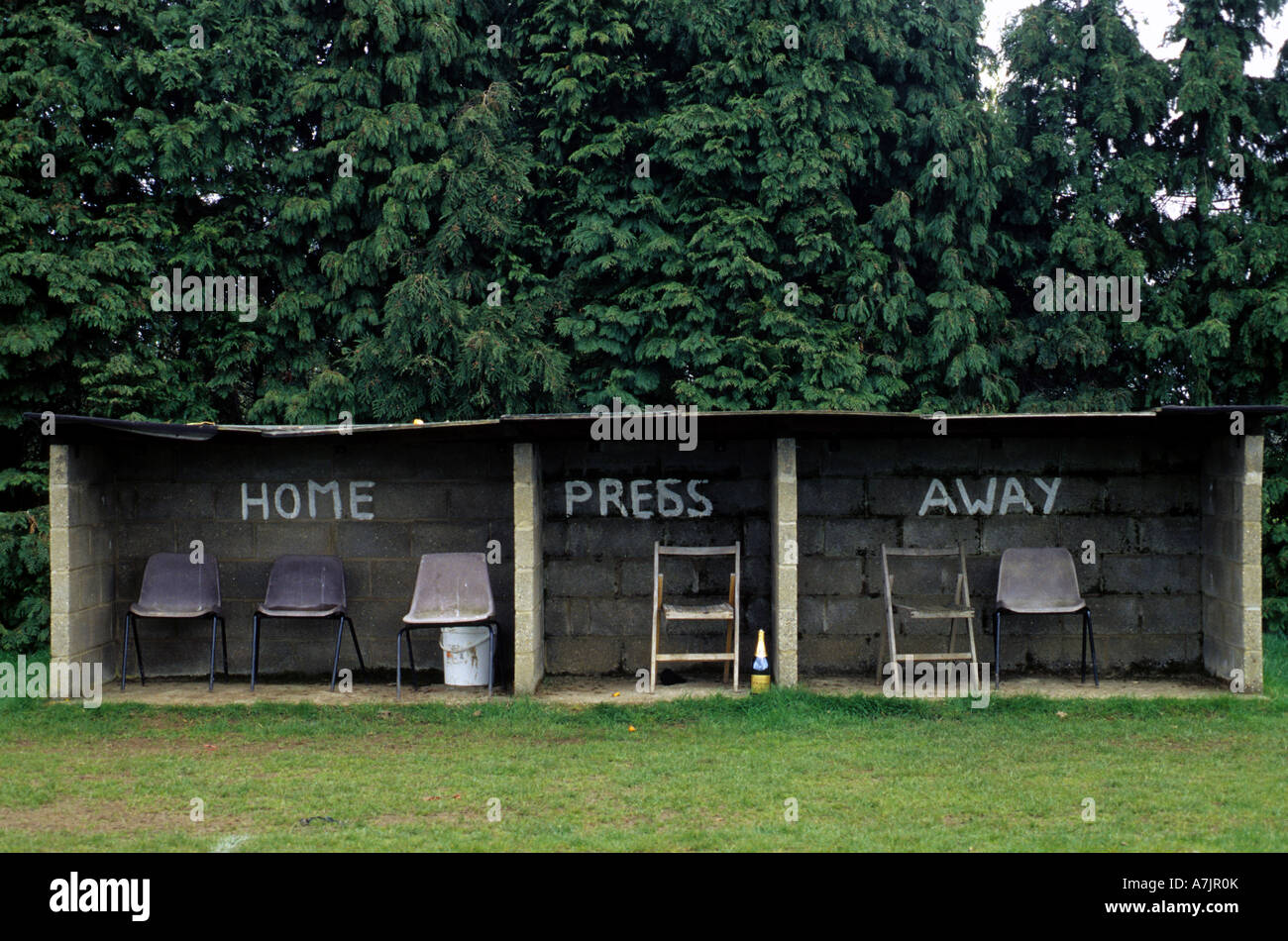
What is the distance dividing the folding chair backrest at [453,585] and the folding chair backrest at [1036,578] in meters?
3.65

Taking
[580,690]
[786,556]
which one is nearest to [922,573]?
[786,556]

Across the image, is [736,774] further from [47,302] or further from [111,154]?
[111,154]

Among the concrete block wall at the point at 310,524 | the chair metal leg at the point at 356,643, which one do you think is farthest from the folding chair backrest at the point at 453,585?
the chair metal leg at the point at 356,643

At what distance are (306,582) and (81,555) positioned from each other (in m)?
1.55

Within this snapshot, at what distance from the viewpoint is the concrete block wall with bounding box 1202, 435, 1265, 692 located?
7836 mm

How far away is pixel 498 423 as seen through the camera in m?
7.57

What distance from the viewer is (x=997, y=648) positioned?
26.4 feet

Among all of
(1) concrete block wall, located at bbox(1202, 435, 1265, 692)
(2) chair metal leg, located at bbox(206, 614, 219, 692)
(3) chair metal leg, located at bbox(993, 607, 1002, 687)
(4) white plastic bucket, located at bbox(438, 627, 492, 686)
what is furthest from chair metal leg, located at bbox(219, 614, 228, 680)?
(1) concrete block wall, located at bbox(1202, 435, 1265, 692)

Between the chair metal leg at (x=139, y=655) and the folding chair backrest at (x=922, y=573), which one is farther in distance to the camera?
the chair metal leg at (x=139, y=655)

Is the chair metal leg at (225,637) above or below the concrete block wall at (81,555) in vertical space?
below

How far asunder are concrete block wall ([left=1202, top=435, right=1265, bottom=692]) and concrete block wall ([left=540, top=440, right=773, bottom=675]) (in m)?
3.16

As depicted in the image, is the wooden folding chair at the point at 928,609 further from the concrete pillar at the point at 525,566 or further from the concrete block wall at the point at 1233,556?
the concrete pillar at the point at 525,566

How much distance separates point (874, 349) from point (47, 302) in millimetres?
8970

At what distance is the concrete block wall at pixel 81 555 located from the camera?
8109mm
